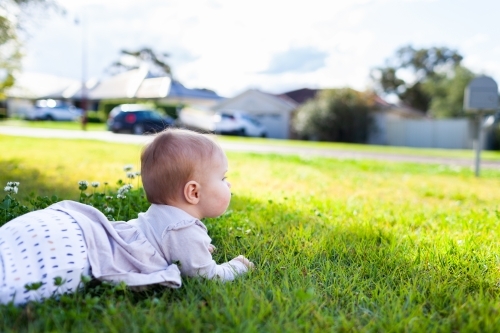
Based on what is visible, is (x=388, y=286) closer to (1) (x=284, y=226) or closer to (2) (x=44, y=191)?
(1) (x=284, y=226)

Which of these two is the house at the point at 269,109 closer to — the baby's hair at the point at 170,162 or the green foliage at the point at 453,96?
the green foliage at the point at 453,96

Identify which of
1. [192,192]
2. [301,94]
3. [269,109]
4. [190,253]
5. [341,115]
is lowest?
[190,253]

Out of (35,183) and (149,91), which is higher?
(149,91)

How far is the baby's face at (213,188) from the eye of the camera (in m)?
2.26

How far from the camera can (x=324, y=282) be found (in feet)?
7.27

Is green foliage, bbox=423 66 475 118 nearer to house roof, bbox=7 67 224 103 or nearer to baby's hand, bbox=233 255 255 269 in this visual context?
house roof, bbox=7 67 224 103

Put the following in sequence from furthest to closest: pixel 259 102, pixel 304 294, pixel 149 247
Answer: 1. pixel 259 102
2. pixel 149 247
3. pixel 304 294

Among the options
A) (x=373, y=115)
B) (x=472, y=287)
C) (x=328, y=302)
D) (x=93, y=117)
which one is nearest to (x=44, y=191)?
(x=328, y=302)

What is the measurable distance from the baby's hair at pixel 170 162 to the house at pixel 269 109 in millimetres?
30625

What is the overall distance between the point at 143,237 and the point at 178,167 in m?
0.37

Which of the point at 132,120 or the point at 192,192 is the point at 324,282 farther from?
the point at 132,120

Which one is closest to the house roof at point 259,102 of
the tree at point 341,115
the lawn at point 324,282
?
the tree at point 341,115

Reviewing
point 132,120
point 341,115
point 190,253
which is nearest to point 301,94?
point 341,115

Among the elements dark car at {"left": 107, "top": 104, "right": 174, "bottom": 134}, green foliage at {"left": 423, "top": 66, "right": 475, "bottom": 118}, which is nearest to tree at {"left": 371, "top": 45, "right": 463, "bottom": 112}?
green foliage at {"left": 423, "top": 66, "right": 475, "bottom": 118}
